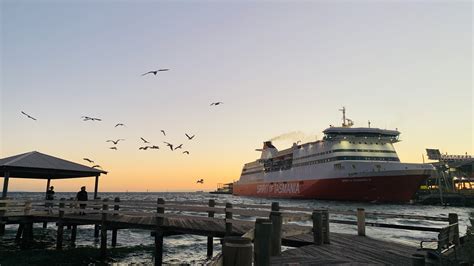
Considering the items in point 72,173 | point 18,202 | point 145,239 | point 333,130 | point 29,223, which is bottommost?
point 145,239

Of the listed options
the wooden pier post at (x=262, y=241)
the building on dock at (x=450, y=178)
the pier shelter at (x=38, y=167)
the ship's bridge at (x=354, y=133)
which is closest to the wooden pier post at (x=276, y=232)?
the wooden pier post at (x=262, y=241)

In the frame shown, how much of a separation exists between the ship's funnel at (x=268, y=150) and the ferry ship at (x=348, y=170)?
830 cm

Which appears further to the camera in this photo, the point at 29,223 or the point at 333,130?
the point at 333,130

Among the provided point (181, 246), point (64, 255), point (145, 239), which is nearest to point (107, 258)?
point (64, 255)

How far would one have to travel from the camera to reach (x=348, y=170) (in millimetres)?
51906

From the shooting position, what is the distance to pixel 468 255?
5176mm

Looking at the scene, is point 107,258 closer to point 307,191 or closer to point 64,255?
point 64,255

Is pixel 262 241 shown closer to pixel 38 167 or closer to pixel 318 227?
pixel 318 227

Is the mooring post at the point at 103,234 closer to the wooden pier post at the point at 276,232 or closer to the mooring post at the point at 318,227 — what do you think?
the mooring post at the point at 318,227

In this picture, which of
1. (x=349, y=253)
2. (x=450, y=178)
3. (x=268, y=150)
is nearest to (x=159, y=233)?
(x=349, y=253)

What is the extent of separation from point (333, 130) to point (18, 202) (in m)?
50.3

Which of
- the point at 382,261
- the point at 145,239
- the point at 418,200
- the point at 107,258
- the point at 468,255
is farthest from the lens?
the point at 418,200

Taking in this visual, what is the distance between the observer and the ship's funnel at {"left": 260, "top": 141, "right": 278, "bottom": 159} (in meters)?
86.1

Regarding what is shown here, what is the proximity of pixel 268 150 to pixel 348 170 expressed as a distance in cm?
3743
